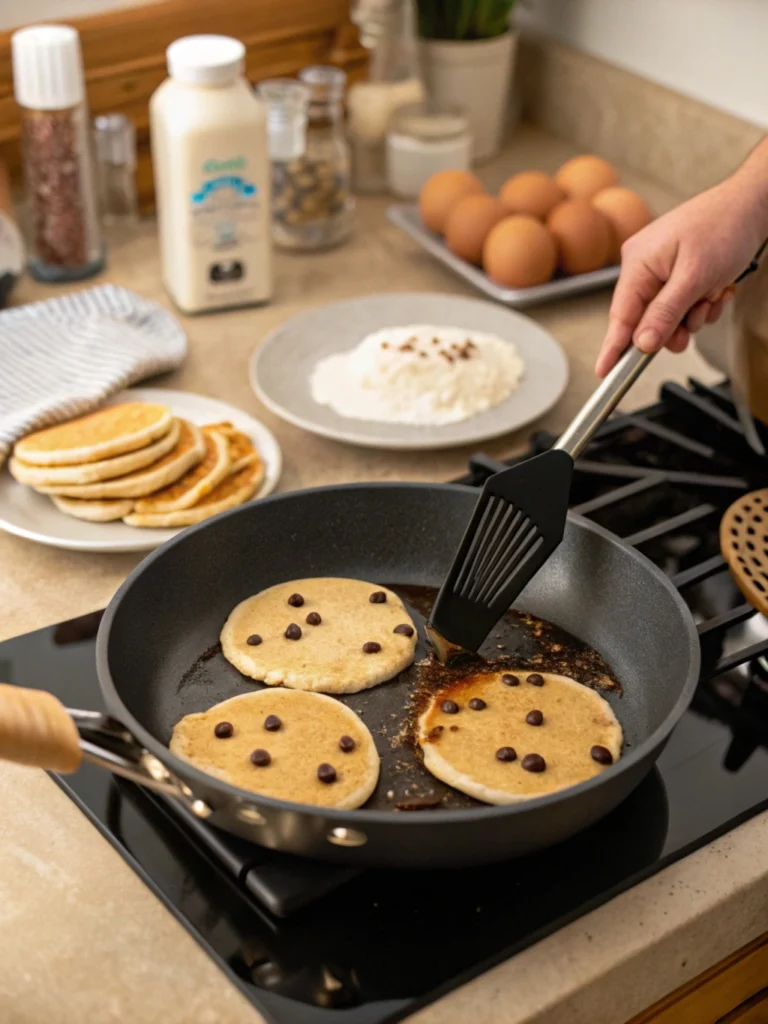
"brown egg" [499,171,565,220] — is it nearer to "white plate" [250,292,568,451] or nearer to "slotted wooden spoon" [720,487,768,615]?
"white plate" [250,292,568,451]

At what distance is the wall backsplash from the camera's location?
5.24 feet

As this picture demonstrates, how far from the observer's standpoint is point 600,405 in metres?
0.91

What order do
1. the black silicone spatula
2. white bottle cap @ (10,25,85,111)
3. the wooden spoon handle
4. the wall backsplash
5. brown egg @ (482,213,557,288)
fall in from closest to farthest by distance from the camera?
the wooden spoon handle → the black silicone spatula → white bottle cap @ (10,25,85,111) → brown egg @ (482,213,557,288) → the wall backsplash

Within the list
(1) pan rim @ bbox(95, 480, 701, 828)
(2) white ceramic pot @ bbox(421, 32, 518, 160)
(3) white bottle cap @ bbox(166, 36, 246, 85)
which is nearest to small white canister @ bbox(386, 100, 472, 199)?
(2) white ceramic pot @ bbox(421, 32, 518, 160)

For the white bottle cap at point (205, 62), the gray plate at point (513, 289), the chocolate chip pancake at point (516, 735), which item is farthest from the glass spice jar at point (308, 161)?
the chocolate chip pancake at point (516, 735)

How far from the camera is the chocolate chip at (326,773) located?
766 mm

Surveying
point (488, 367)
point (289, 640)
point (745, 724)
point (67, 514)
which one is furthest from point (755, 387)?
point (67, 514)

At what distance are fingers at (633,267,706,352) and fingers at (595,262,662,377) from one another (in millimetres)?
14

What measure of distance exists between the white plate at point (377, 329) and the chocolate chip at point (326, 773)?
1.42 feet

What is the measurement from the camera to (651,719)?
0.84 metres

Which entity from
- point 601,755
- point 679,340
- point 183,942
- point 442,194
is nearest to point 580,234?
point 442,194

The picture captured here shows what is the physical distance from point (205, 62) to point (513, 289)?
40cm

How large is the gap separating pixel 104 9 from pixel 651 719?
1.17 metres

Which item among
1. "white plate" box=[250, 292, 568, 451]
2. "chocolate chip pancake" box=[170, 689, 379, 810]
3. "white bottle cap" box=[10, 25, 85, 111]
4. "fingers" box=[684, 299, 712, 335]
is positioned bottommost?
"white plate" box=[250, 292, 568, 451]
